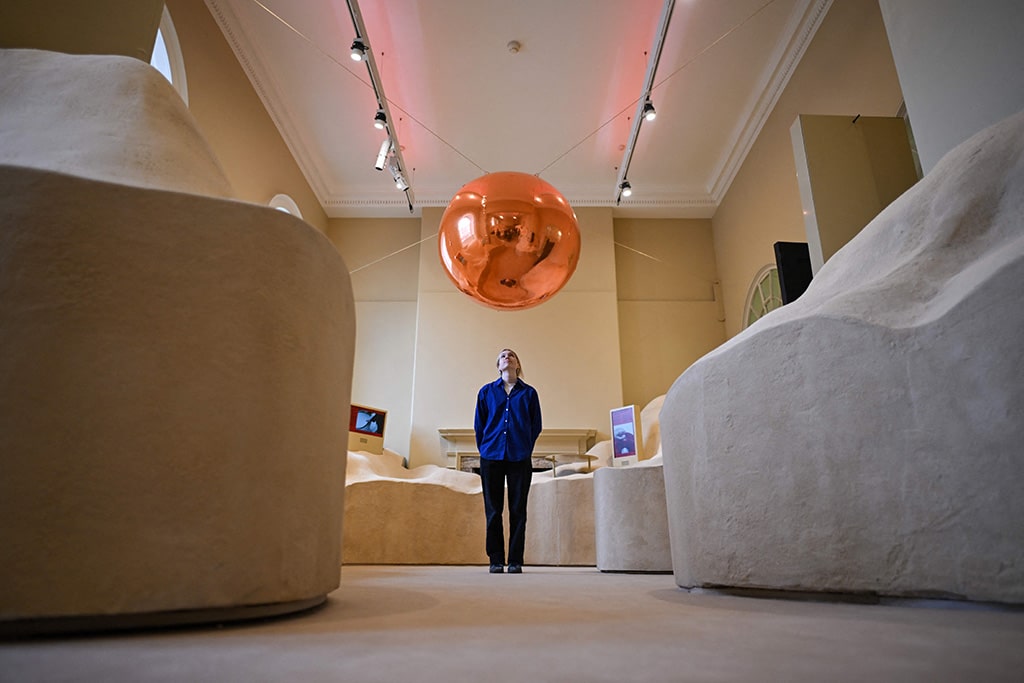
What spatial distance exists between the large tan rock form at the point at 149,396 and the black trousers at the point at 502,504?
2.52m

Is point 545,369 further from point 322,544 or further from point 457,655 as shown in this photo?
point 457,655

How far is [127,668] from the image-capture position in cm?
93

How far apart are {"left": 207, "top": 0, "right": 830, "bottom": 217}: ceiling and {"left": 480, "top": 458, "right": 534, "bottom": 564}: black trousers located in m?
5.60

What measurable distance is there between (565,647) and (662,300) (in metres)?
10.6

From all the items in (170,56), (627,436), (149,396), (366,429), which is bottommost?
(149,396)

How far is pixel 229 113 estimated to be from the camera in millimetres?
7656

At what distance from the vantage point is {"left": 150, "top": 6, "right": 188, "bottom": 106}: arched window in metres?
6.29

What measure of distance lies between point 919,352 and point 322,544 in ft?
5.82

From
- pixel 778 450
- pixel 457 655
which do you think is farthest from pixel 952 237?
pixel 457 655

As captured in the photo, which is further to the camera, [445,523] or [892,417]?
[445,523]

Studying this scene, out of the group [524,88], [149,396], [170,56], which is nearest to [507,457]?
[149,396]

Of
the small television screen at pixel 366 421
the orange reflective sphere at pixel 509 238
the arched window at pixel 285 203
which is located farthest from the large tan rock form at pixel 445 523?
the arched window at pixel 285 203

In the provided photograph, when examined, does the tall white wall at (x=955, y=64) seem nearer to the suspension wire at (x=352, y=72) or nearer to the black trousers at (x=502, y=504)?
the black trousers at (x=502, y=504)

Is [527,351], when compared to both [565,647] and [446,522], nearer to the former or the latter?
[446,522]
